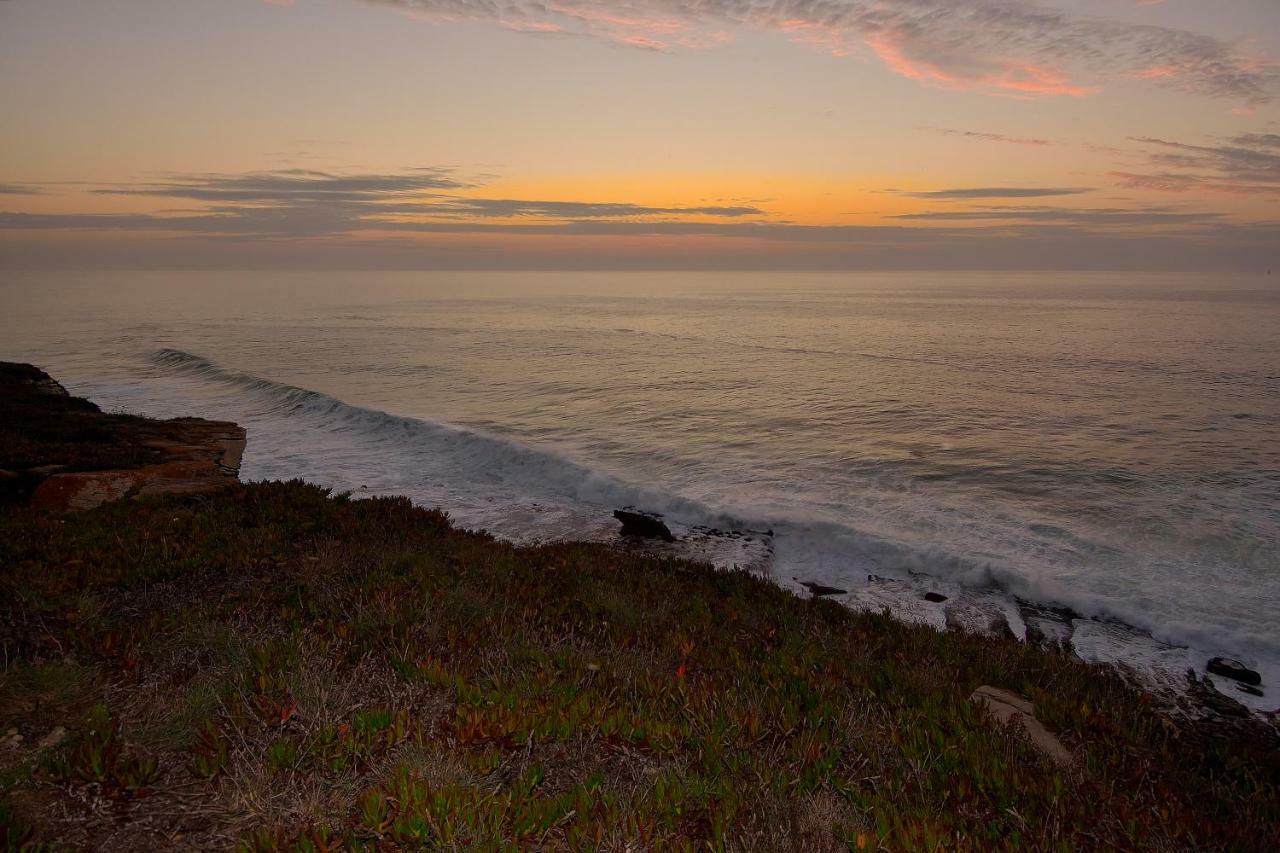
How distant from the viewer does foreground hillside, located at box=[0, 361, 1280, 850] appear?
4.30 metres

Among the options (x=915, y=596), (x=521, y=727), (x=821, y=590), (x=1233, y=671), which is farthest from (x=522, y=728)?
(x=1233, y=671)

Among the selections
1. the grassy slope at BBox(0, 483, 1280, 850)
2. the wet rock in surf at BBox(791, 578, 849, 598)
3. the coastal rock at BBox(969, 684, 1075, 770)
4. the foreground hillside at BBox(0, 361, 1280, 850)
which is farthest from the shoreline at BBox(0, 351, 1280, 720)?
the coastal rock at BBox(969, 684, 1075, 770)

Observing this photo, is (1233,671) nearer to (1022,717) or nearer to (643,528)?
(1022,717)

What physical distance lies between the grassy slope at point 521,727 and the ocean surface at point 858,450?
17.5ft

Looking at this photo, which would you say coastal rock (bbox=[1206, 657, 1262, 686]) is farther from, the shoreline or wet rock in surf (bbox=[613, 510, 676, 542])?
wet rock in surf (bbox=[613, 510, 676, 542])

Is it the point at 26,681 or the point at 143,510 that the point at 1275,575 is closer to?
the point at 26,681

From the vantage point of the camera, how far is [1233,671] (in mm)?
10641

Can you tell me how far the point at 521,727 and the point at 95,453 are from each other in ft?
58.5

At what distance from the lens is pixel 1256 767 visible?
6816 mm

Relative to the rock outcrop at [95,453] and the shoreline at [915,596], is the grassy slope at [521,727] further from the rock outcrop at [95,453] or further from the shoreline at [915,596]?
the rock outcrop at [95,453]

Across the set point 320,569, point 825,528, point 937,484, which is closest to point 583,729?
point 320,569

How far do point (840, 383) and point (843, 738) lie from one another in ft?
119

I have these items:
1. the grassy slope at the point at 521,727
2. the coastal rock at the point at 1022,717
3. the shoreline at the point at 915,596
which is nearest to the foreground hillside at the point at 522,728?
the grassy slope at the point at 521,727

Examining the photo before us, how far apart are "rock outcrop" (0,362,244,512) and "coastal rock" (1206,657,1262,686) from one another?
19.2 m
